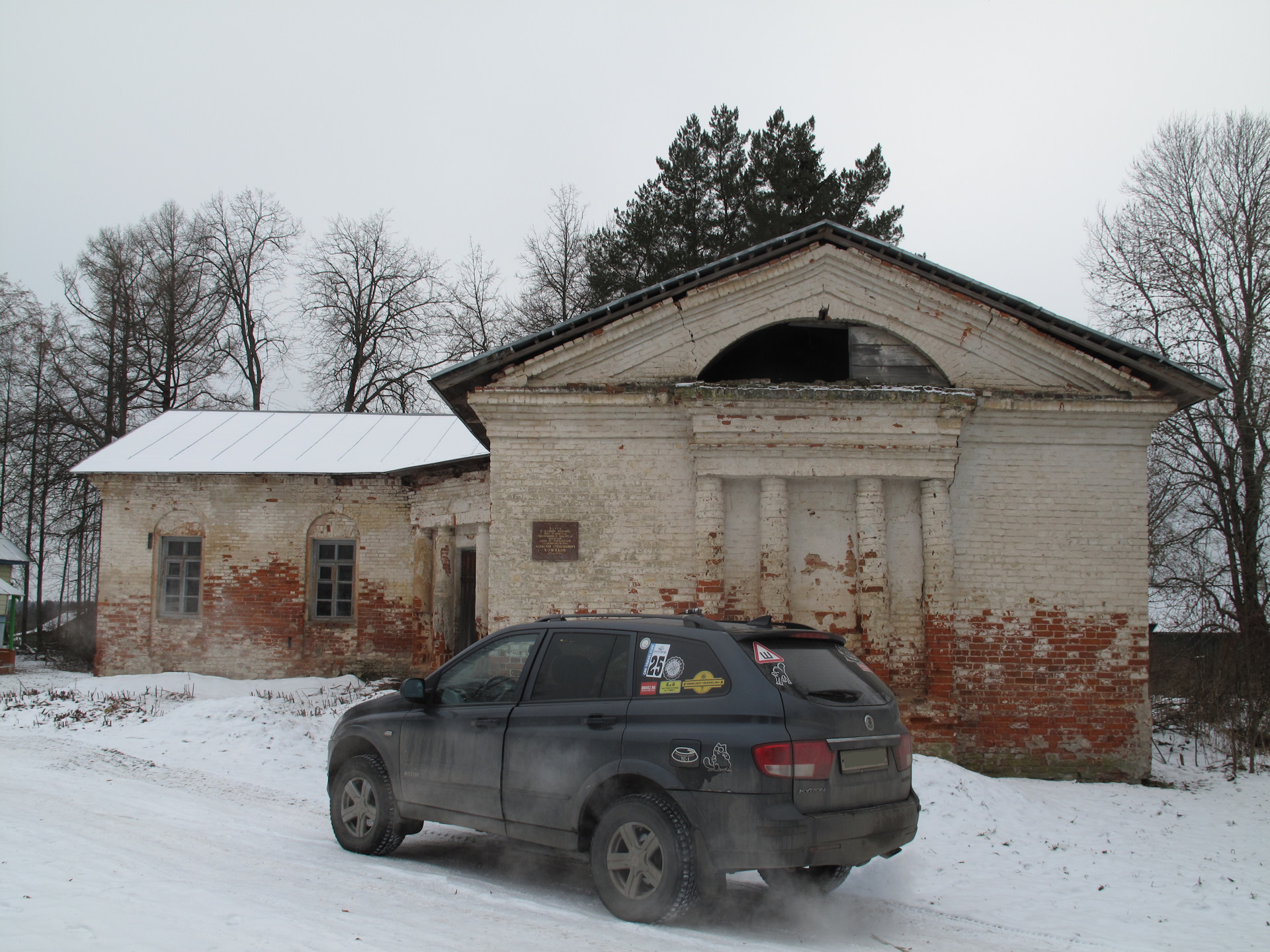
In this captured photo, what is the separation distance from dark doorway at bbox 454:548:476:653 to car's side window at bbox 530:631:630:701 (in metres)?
10.8

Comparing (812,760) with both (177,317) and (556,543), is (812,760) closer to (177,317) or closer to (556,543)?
(556,543)

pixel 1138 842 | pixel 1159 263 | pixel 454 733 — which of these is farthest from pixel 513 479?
pixel 1159 263

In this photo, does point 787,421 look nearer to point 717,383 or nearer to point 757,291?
point 717,383

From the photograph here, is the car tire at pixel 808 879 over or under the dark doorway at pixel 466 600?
under

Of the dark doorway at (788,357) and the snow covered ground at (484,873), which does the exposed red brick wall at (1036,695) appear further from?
the dark doorway at (788,357)

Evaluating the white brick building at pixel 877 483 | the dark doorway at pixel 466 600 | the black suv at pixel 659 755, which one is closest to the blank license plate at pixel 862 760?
the black suv at pixel 659 755

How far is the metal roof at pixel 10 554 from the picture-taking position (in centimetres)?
2308

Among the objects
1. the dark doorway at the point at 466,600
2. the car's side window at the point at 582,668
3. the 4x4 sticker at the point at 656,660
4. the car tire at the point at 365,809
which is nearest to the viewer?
the 4x4 sticker at the point at 656,660

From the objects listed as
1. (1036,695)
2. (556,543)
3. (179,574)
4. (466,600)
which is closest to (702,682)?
(556,543)

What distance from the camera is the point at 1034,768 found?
9.62m

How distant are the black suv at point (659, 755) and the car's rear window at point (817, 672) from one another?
0.01 metres

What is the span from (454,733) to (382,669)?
463 inches

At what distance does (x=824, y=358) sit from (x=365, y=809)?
29.0 ft

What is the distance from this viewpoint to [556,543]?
32.7 ft
